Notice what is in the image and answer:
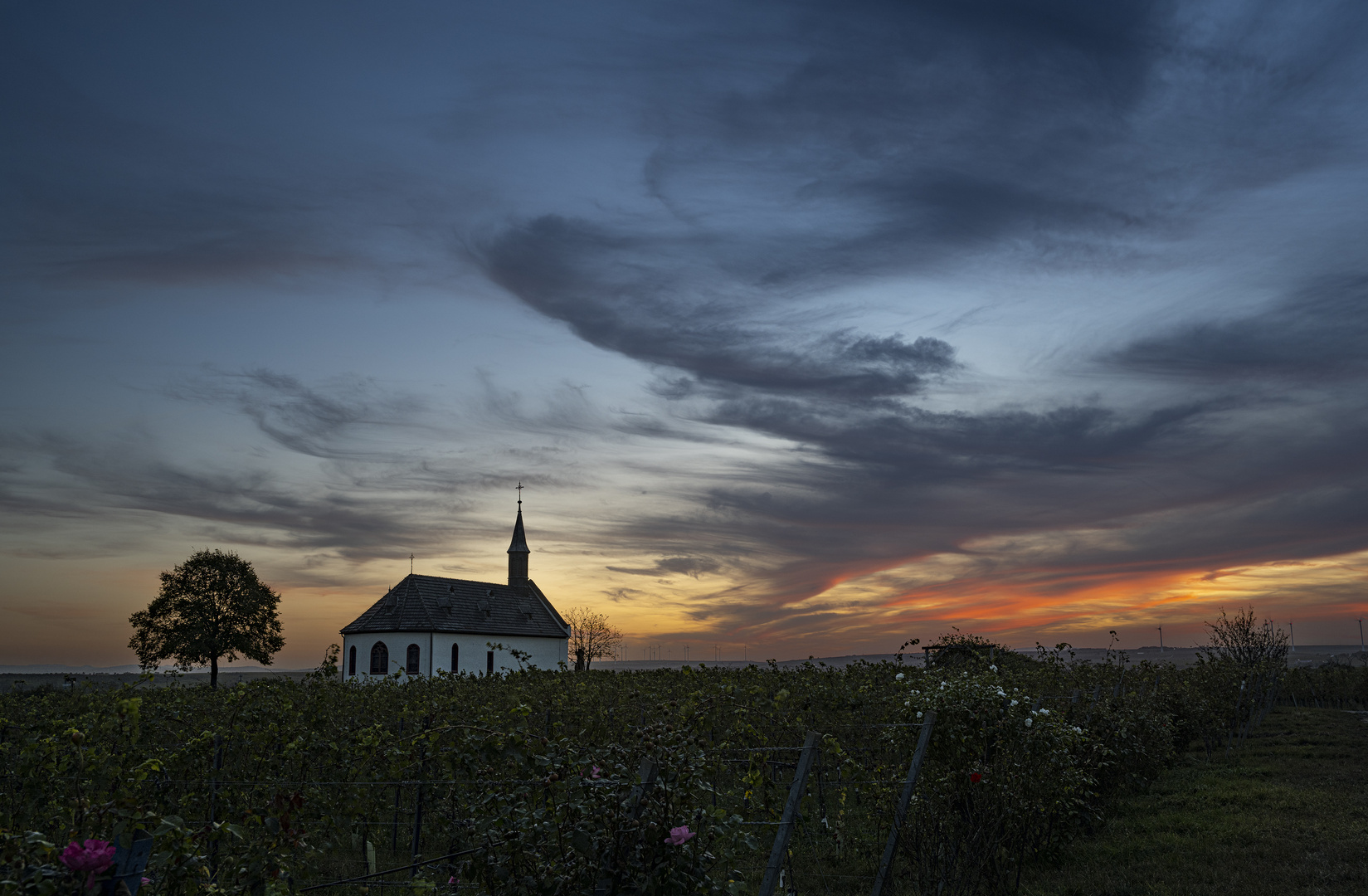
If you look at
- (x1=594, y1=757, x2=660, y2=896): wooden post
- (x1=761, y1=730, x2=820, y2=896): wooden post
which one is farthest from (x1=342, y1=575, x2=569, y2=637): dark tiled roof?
(x1=594, y1=757, x2=660, y2=896): wooden post

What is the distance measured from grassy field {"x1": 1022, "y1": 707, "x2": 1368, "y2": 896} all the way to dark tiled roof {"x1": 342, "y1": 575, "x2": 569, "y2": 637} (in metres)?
42.2

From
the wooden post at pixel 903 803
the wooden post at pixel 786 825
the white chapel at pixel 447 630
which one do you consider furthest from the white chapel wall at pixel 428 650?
the wooden post at pixel 786 825

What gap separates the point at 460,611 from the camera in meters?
53.7

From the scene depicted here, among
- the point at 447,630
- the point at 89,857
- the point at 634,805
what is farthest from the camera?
the point at 447,630

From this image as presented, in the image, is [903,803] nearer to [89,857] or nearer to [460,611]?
[89,857]

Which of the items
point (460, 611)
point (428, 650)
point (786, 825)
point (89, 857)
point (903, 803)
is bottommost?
point (428, 650)

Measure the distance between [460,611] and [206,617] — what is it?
51.9 feet

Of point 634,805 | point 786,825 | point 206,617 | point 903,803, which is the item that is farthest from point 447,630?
point 634,805

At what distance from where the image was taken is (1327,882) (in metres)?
8.85

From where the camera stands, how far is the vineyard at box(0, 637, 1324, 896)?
14.4 ft

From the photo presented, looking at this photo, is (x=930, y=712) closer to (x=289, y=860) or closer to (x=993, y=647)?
(x=289, y=860)

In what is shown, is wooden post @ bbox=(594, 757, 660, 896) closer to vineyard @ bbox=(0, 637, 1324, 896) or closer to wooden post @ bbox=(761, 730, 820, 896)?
vineyard @ bbox=(0, 637, 1324, 896)

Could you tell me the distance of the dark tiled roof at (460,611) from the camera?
5084cm

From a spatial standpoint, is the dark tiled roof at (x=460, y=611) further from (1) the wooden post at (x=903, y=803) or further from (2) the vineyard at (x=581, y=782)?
(1) the wooden post at (x=903, y=803)
